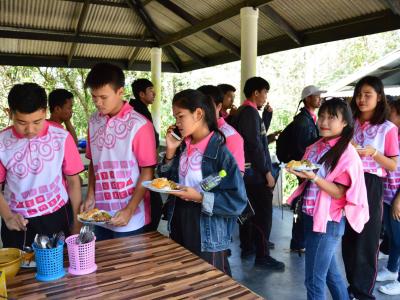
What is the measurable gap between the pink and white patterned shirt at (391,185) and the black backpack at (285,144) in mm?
841

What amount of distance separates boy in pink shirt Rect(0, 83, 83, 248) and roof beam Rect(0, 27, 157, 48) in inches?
223

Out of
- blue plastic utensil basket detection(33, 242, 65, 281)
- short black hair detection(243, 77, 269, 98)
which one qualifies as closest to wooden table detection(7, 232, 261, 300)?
blue plastic utensil basket detection(33, 242, 65, 281)

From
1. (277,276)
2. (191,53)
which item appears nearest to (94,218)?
(277,276)

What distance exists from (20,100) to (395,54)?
4.85m

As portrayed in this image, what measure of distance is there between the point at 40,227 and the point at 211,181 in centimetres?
74

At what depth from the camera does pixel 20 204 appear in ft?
5.05

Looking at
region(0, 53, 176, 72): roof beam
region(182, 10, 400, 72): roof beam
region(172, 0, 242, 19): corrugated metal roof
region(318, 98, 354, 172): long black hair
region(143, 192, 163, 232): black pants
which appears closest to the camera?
region(318, 98, 354, 172): long black hair

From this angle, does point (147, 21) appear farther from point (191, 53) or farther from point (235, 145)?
point (235, 145)

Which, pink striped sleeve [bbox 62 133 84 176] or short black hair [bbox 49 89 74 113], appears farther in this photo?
short black hair [bbox 49 89 74 113]

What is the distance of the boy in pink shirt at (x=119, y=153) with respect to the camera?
1666mm

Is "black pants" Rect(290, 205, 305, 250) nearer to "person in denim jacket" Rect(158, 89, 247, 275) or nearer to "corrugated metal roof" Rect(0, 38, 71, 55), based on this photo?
"person in denim jacket" Rect(158, 89, 247, 275)

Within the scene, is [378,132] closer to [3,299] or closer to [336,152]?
[336,152]

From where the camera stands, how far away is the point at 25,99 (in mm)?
1458

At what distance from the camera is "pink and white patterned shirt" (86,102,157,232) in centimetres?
169
